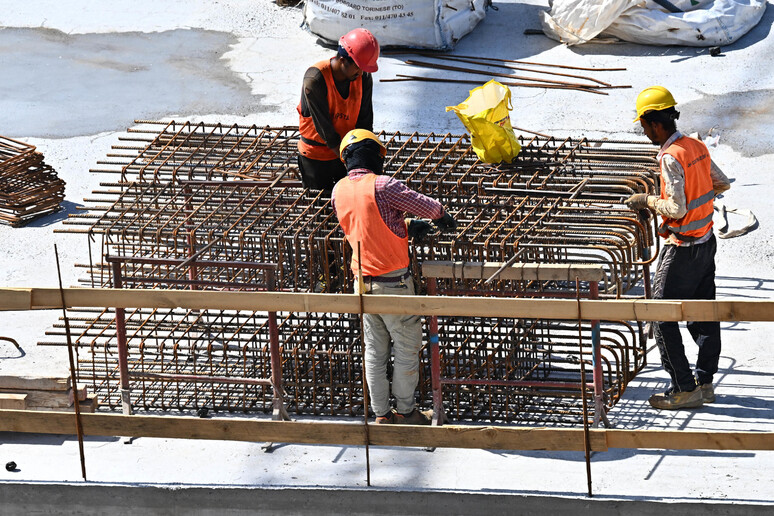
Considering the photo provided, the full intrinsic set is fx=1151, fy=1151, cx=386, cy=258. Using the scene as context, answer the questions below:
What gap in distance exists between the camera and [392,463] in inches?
267

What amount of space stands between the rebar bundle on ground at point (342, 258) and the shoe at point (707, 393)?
1.67 ft

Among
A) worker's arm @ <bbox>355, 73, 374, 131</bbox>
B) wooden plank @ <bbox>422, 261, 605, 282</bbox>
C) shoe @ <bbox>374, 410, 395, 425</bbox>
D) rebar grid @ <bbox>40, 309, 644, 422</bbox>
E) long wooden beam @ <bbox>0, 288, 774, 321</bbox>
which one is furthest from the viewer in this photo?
worker's arm @ <bbox>355, 73, 374, 131</bbox>

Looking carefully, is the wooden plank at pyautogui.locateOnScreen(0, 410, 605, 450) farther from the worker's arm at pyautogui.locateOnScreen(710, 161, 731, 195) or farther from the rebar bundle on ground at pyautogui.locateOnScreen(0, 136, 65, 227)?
the rebar bundle on ground at pyautogui.locateOnScreen(0, 136, 65, 227)

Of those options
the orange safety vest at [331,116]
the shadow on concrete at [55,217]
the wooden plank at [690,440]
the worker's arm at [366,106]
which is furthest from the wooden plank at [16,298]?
the shadow on concrete at [55,217]

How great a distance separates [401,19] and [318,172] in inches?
252

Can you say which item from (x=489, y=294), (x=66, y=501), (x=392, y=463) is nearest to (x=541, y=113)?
(x=489, y=294)

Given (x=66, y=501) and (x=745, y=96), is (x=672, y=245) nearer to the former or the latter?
(x=66, y=501)

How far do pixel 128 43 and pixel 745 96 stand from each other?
841 centimetres

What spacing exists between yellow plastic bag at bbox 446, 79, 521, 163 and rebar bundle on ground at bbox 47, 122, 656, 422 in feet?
0.39

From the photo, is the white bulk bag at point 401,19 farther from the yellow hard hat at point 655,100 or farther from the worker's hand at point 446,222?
the worker's hand at point 446,222

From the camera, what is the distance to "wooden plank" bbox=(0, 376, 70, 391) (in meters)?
7.57

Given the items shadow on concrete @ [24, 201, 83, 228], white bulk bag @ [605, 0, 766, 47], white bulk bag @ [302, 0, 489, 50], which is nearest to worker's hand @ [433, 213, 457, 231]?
shadow on concrete @ [24, 201, 83, 228]

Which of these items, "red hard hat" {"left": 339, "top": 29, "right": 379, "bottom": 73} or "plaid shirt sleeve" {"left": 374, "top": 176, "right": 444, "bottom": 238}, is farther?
"red hard hat" {"left": 339, "top": 29, "right": 379, "bottom": 73}

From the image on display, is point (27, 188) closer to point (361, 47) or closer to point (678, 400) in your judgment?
point (361, 47)
